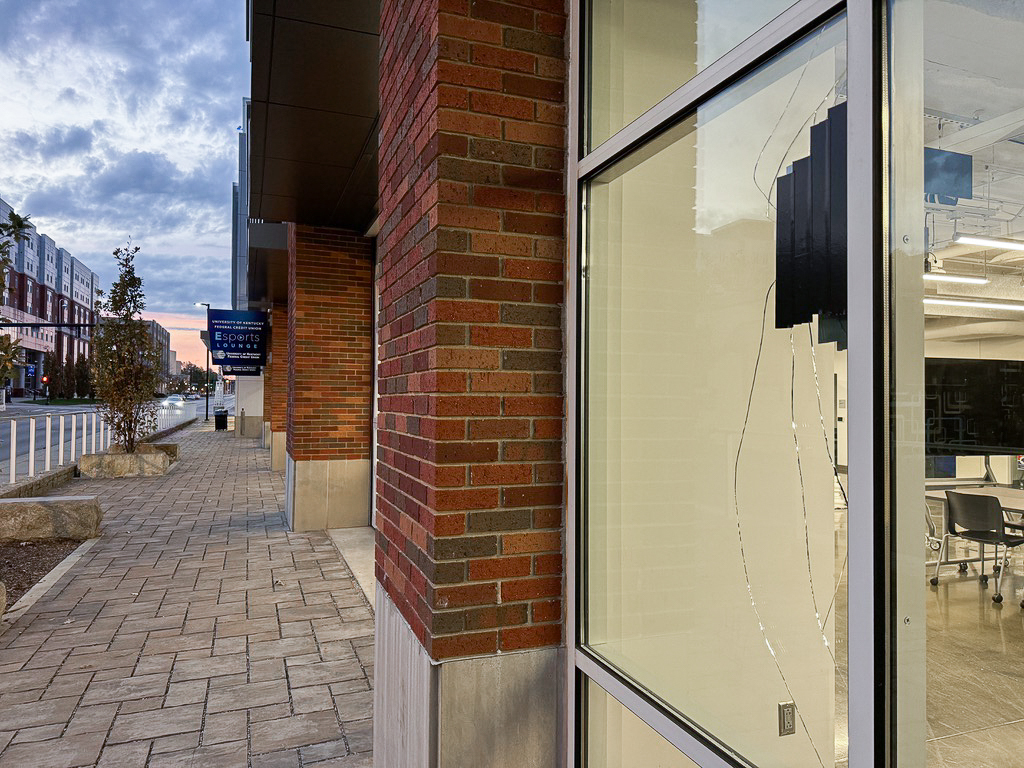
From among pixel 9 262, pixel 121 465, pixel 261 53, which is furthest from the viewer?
pixel 121 465

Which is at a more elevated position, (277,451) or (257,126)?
(257,126)

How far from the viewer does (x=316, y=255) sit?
9352mm

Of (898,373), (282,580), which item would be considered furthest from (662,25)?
(282,580)

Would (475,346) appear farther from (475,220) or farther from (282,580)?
(282,580)

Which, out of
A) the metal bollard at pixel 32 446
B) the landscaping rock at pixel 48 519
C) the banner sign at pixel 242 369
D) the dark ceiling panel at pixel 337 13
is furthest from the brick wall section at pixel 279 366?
the dark ceiling panel at pixel 337 13

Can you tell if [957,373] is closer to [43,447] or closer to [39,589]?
[39,589]

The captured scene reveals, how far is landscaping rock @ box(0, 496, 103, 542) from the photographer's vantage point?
7867mm

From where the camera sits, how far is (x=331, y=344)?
944 centimetres

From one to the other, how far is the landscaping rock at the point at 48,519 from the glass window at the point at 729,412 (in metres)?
7.67

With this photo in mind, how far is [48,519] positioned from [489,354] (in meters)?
7.64

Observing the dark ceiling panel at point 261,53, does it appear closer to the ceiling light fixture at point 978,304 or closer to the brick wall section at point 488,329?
the brick wall section at point 488,329

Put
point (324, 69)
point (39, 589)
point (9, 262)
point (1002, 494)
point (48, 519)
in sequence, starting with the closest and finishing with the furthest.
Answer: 1. point (1002, 494)
2. point (324, 69)
3. point (39, 589)
4. point (9, 262)
5. point (48, 519)

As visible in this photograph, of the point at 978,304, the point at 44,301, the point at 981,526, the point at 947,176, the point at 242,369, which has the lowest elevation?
the point at 981,526

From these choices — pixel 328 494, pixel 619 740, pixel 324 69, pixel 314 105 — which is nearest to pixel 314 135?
pixel 314 105
